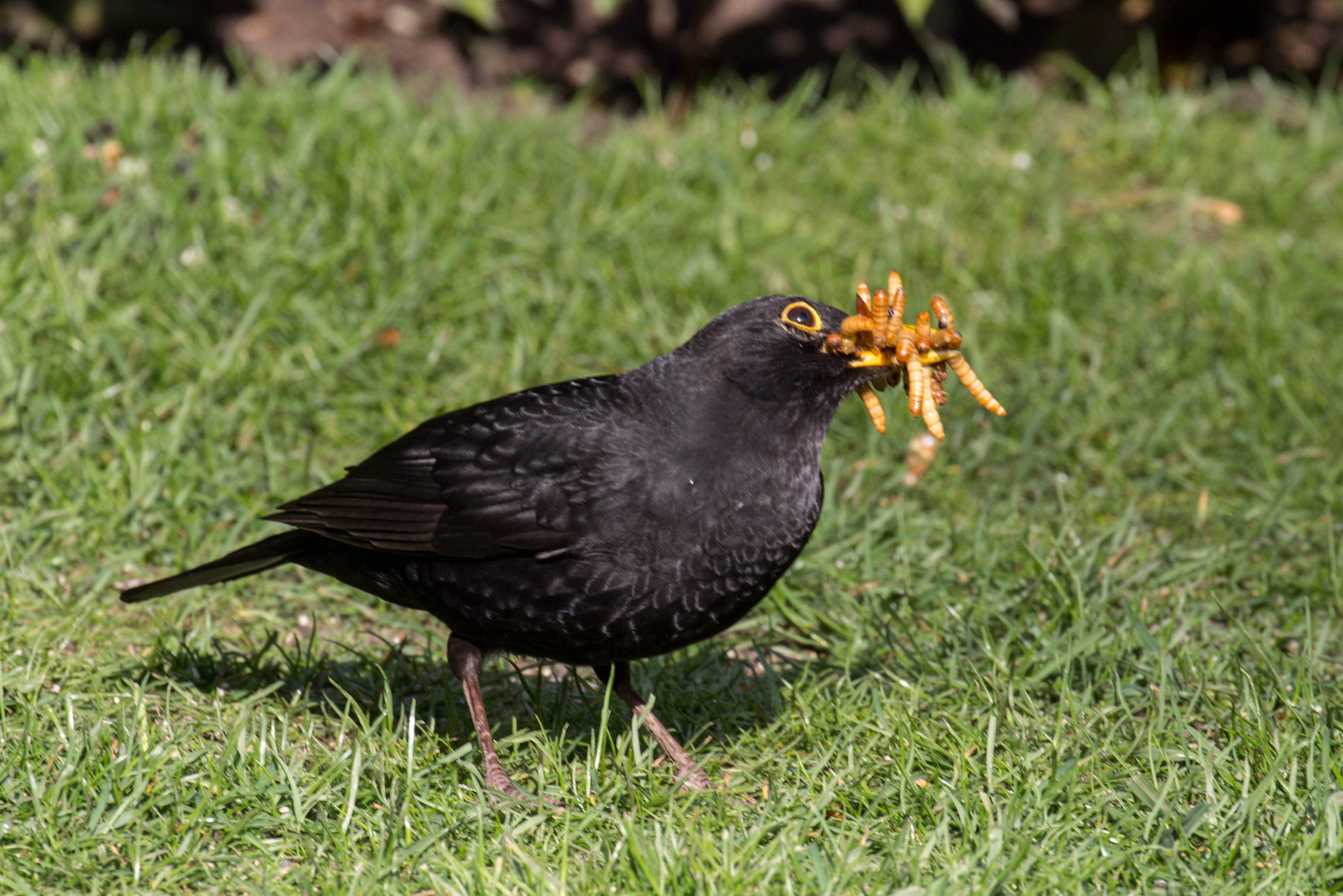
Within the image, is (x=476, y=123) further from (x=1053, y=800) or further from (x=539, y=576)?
(x=1053, y=800)

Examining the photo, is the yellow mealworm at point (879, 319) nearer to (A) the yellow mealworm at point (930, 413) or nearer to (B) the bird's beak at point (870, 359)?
(B) the bird's beak at point (870, 359)

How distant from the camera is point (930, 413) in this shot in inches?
122

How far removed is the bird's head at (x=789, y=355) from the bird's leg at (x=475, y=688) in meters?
0.93

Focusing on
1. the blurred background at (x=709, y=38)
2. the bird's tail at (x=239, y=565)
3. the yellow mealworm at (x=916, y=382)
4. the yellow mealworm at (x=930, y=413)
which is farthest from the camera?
the blurred background at (x=709, y=38)

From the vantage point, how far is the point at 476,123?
6.57 m

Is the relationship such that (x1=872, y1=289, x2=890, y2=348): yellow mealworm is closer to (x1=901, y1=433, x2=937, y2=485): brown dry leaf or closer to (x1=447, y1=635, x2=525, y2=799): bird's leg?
(x1=447, y1=635, x2=525, y2=799): bird's leg

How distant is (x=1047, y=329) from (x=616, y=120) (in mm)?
2576

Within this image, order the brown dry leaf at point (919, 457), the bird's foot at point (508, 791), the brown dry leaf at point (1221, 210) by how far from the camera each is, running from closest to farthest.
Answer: the bird's foot at point (508, 791), the brown dry leaf at point (919, 457), the brown dry leaf at point (1221, 210)

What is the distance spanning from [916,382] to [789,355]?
30cm

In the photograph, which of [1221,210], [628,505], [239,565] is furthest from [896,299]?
[1221,210]

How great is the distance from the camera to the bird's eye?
3223mm

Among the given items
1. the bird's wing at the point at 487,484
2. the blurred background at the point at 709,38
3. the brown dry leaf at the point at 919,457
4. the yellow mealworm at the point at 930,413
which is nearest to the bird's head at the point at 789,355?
the yellow mealworm at the point at 930,413

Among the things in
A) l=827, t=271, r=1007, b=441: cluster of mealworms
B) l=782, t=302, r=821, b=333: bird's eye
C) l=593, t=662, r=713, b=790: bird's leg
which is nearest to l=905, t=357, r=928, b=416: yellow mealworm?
l=827, t=271, r=1007, b=441: cluster of mealworms

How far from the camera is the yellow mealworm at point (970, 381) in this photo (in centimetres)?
307
